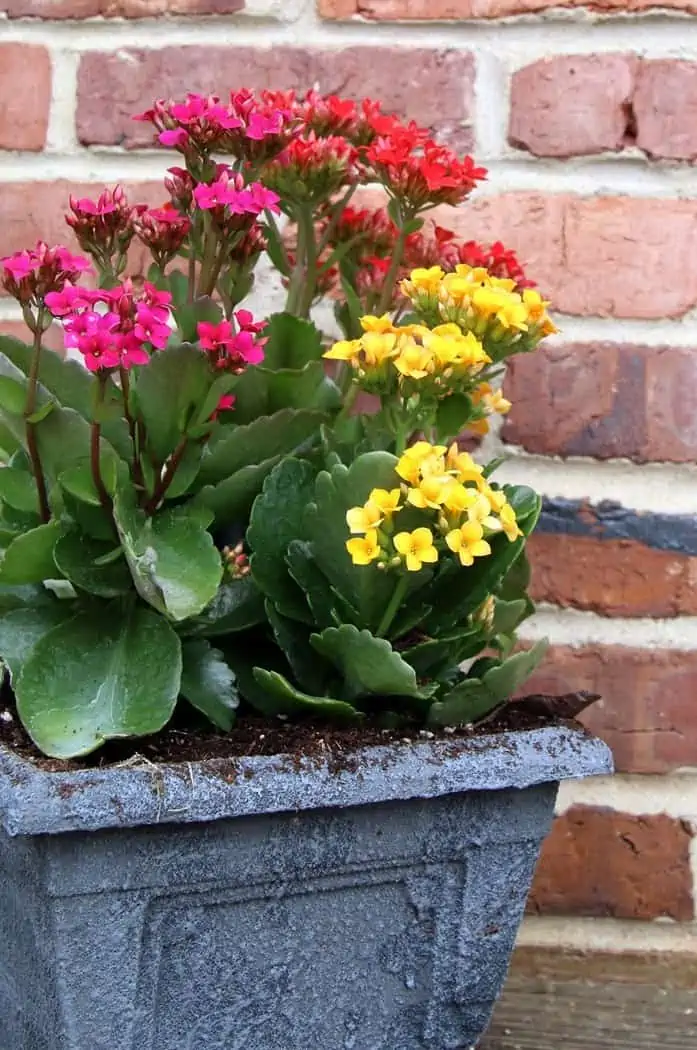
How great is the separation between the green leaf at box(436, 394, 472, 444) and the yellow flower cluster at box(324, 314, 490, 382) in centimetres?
2

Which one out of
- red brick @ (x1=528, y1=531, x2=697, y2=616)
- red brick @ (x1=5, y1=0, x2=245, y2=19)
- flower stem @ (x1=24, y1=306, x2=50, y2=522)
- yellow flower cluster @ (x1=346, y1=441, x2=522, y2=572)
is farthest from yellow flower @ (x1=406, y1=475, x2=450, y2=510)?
red brick @ (x1=5, y1=0, x2=245, y2=19)

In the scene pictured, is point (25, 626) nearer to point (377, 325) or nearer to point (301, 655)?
point (301, 655)

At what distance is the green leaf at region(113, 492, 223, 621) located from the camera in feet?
1.85

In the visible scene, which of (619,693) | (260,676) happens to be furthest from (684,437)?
(260,676)

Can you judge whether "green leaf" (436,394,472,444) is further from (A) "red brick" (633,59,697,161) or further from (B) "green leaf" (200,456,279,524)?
(A) "red brick" (633,59,697,161)

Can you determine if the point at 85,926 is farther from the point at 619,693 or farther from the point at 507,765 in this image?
the point at 619,693

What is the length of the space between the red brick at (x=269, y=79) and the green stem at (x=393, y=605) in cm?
45

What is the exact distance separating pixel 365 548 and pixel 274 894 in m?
0.19

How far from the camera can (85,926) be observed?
0.54 meters

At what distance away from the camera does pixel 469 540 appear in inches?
22.3

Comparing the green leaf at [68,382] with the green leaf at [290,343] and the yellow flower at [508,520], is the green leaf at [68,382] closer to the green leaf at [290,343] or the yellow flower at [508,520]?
the green leaf at [290,343]

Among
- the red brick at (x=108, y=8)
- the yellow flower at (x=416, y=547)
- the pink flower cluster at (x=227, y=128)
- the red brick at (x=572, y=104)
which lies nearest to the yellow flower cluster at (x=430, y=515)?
the yellow flower at (x=416, y=547)

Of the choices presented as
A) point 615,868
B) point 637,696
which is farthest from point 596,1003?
point 637,696

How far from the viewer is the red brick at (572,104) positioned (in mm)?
874
